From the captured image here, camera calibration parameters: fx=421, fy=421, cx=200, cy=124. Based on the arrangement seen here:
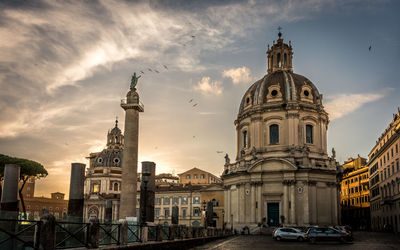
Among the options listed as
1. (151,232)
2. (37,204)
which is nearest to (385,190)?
(151,232)

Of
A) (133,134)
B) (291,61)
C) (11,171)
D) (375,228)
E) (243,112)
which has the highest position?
(291,61)

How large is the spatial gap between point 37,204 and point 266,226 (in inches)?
3596

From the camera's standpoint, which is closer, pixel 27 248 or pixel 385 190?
pixel 27 248

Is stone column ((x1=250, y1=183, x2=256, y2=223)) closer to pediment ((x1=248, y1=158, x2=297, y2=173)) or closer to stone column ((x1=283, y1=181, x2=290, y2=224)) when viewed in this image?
pediment ((x1=248, y1=158, x2=297, y2=173))

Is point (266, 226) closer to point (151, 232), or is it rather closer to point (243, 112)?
point (243, 112)

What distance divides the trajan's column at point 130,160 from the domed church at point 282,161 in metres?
19.5

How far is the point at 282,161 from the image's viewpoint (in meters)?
53.4

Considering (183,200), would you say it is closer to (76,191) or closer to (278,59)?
(278,59)

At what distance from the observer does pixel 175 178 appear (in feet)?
452

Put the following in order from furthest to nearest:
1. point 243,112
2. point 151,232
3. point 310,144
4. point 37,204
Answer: point 37,204
point 243,112
point 310,144
point 151,232

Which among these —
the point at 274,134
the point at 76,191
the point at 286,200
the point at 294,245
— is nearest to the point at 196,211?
the point at 274,134

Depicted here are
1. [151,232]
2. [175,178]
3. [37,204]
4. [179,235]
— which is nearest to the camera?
[151,232]

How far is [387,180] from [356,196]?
3101cm

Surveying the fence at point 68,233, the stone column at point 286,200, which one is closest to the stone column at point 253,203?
the stone column at point 286,200
